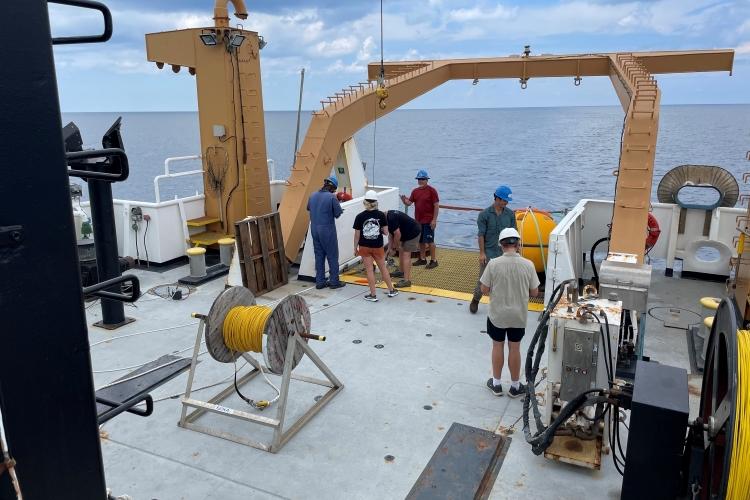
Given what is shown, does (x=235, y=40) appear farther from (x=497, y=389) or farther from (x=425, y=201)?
(x=497, y=389)

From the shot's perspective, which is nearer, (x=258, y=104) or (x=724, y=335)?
(x=724, y=335)

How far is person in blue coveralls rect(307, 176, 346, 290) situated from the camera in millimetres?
8867

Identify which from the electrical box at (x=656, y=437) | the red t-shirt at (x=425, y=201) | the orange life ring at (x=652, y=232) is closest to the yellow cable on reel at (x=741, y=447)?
the electrical box at (x=656, y=437)

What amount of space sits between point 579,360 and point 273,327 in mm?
2554

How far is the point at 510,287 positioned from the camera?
17.7 ft

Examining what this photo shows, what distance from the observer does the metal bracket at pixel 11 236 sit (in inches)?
66.2

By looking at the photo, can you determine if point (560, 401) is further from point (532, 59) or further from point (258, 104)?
point (532, 59)

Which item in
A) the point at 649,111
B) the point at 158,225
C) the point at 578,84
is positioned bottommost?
the point at 158,225

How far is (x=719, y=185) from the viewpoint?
10406mm

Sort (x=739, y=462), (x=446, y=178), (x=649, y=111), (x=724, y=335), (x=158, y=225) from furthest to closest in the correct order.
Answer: (x=446, y=178)
(x=158, y=225)
(x=649, y=111)
(x=724, y=335)
(x=739, y=462)

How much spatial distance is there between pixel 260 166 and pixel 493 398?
698 centimetres

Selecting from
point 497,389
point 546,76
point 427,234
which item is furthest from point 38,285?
point 546,76

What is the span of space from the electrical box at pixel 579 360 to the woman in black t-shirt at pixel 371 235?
4242mm

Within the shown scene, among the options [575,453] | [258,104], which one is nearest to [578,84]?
[258,104]
